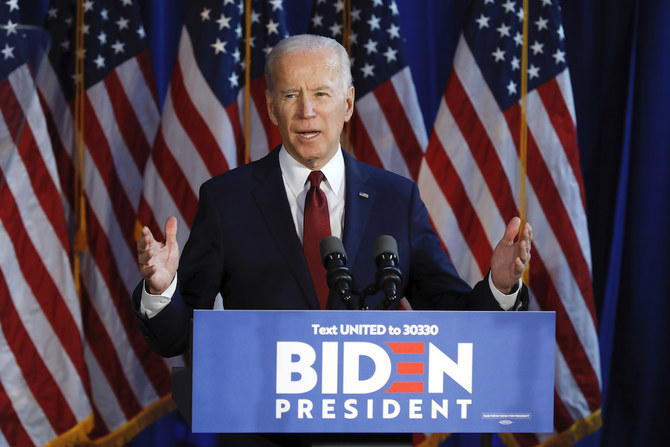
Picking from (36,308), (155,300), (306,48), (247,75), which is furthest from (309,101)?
(36,308)

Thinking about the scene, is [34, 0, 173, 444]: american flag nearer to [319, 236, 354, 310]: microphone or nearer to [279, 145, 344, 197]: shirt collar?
[279, 145, 344, 197]: shirt collar

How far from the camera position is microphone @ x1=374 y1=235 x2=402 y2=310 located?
1377 mm

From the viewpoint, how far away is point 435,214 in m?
3.73

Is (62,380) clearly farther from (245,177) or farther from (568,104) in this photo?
(568,104)

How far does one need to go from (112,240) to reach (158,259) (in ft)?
7.94

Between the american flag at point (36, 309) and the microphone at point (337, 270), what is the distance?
245cm

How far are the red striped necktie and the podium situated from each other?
48cm

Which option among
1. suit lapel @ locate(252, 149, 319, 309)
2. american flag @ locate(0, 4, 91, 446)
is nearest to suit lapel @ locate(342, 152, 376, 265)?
suit lapel @ locate(252, 149, 319, 309)

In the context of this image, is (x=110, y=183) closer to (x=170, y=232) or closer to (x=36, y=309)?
(x=36, y=309)

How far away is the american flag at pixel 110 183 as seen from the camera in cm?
384

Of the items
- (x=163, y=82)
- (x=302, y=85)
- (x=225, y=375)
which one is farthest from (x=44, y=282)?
(x=225, y=375)

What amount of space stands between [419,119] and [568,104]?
708 mm

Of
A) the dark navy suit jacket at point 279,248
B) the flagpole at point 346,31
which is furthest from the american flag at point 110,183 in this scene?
the dark navy suit jacket at point 279,248

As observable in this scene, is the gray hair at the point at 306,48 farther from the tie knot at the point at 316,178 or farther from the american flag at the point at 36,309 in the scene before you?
the american flag at the point at 36,309
